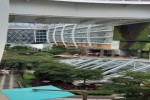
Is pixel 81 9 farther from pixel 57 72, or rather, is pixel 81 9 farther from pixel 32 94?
pixel 32 94

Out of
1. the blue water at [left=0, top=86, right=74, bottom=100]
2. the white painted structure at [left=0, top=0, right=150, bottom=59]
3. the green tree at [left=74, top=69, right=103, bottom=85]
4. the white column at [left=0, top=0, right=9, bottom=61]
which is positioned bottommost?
the green tree at [left=74, top=69, right=103, bottom=85]

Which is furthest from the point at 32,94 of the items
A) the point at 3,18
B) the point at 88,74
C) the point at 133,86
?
the point at 88,74

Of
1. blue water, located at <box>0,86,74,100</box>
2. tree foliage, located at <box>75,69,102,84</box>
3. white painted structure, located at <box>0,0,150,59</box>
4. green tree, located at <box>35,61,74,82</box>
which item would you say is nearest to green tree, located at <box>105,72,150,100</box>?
blue water, located at <box>0,86,74,100</box>

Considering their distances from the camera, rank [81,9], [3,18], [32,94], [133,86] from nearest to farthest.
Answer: [3,18]
[32,94]
[133,86]
[81,9]

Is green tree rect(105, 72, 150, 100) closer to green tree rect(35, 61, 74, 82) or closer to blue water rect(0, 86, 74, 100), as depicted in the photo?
blue water rect(0, 86, 74, 100)

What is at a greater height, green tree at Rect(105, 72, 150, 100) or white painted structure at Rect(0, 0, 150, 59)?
white painted structure at Rect(0, 0, 150, 59)

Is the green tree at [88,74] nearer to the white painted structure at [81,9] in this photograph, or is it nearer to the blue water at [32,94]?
the white painted structure at [81,9]

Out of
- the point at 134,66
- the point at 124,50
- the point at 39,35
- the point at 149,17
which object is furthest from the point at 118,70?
the point at 39,35

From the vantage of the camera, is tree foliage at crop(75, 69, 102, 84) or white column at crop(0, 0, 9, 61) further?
tree foliage at crop(75, 69, 102, 84)

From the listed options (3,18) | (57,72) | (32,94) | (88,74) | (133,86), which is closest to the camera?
(3,18)

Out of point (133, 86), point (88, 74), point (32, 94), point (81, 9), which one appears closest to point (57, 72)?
point (88, 74)

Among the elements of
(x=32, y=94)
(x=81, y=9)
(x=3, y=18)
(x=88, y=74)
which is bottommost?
(x=88, y=74)

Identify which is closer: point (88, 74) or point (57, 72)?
point (88, 74)

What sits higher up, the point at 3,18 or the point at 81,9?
the point at 81,9
